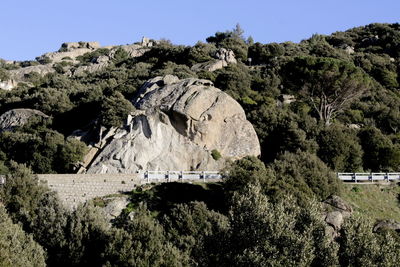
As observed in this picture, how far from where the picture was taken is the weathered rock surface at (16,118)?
56.2 metres

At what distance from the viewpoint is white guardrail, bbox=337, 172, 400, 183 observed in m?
47.0

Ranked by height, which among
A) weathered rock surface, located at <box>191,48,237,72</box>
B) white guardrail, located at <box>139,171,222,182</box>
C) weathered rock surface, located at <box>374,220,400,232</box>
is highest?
weathered rock surface, located at <box>191,48,237,72</box>

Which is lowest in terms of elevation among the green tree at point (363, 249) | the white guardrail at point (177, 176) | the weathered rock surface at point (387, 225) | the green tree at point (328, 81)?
the weathered rock surface at point (387, 225)

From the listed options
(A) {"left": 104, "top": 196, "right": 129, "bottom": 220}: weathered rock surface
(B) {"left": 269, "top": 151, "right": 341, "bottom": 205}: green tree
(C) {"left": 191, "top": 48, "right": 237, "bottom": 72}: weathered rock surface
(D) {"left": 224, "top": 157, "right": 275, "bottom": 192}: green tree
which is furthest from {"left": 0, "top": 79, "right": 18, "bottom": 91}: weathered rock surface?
(D) {"left": 224, "top": 157, "right": 275, "bottom": 192}: green tree

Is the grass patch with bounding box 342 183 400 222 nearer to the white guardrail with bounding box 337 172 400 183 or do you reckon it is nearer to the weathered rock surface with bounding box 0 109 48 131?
the white guardrail with bounding box 337 172 400 183

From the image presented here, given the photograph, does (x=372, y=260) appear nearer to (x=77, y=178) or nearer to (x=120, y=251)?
(x=120, y=251)

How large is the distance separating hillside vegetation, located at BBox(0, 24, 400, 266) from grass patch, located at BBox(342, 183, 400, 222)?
12cm

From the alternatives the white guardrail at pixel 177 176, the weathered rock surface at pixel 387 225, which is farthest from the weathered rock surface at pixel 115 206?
the weathered rock surface at pixel 387 225

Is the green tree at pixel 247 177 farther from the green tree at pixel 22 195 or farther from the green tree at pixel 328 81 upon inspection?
the green tree at pixel 328 81

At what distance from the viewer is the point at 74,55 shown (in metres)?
124

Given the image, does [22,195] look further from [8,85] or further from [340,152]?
[8,85]

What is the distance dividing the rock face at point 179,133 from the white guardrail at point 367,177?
7.23 meters

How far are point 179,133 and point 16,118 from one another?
16435mm

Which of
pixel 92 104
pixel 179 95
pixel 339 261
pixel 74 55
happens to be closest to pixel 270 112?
pixel 179 95
